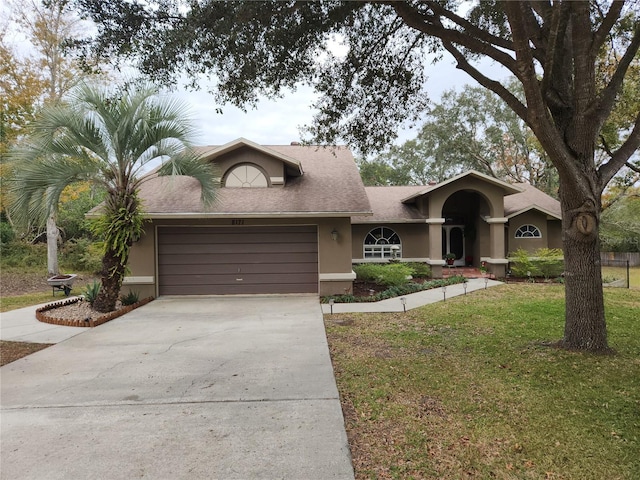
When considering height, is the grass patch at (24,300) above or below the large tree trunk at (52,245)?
below

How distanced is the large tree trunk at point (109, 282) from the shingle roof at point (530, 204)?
15.0 meters

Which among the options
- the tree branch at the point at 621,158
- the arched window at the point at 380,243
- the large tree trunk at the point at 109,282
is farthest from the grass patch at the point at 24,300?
the tree branch at the point at 621,158

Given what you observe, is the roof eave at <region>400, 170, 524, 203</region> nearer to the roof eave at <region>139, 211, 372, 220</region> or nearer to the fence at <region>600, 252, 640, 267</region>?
the roof eave at <region>139, 211, 372, 220</region>

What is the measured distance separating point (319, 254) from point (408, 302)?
10.2ft

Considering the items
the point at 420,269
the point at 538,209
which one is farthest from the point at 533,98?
the point at 538,209

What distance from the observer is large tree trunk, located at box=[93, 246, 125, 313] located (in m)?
8.96

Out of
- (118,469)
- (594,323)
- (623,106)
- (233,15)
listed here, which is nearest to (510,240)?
(623,106)

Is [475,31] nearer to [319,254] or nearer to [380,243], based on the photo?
[319,254]

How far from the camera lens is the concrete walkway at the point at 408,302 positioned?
925 centimetres

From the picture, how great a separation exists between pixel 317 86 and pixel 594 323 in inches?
254

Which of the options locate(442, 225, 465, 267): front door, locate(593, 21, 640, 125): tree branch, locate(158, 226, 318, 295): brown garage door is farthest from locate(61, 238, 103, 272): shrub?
locate(593, 21, 640, 125): tree branch

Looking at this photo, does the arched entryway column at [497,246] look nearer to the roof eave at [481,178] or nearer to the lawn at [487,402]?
the roof eave at [481,178]

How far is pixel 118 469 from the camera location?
3.00 meters

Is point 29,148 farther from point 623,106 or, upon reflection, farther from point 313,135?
point 623,106
